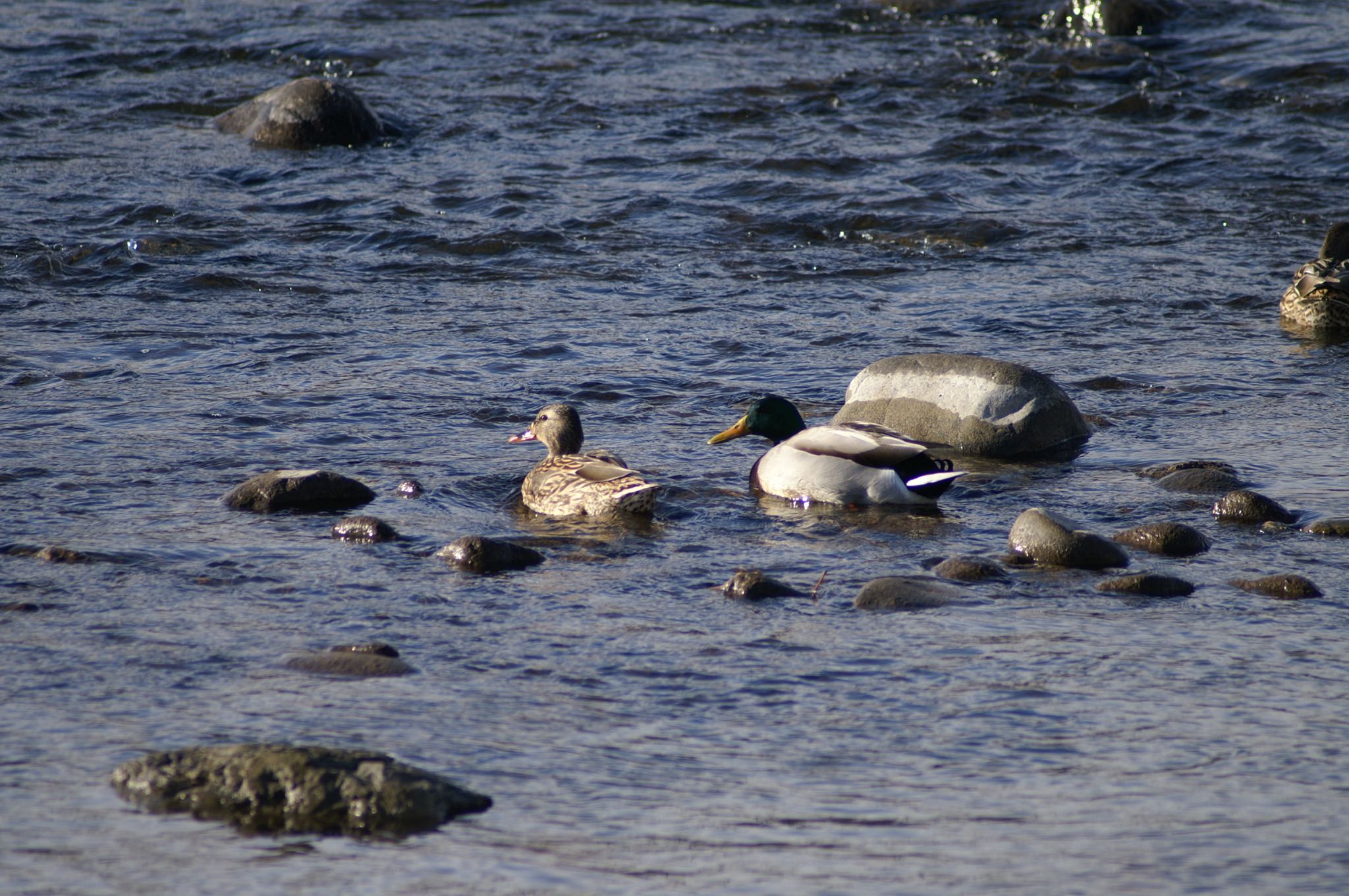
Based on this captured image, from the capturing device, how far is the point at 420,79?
16672 millimetres

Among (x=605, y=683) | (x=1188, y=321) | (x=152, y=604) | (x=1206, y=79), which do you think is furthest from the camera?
(x=1206, y=79)

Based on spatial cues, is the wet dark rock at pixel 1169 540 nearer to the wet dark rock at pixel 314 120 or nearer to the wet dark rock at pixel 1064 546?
the wet dark rock at pixel 1064 546

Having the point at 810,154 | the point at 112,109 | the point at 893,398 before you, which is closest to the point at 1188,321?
the point at 893,398

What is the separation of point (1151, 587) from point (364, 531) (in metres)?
2.87

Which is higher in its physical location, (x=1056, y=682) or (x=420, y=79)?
(x=420, y=79)

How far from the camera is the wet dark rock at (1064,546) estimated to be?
Result: 594cm

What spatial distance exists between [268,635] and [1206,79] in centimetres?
1397

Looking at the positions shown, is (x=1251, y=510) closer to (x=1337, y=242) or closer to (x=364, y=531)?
(x=364, y=531)

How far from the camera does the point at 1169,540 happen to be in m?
6.10

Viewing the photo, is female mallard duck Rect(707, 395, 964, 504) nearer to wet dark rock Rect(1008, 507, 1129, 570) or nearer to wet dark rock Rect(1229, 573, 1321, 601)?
wet dark rock Rect(1008, 507, 1129, 570)

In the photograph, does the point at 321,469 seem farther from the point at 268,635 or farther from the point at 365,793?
the point at 365,793

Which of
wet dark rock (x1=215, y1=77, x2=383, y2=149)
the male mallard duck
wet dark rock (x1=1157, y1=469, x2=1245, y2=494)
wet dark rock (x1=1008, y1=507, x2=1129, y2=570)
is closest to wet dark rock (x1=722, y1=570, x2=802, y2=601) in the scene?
wet dark rock (x1=1008, y1=507, x2=1129, y2=570)

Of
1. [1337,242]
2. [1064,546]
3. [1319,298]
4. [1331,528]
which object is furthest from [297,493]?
[1337,242]

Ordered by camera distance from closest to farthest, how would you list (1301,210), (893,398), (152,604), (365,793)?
(365,793) < (152,604) < (893,398) < (1301,210)
